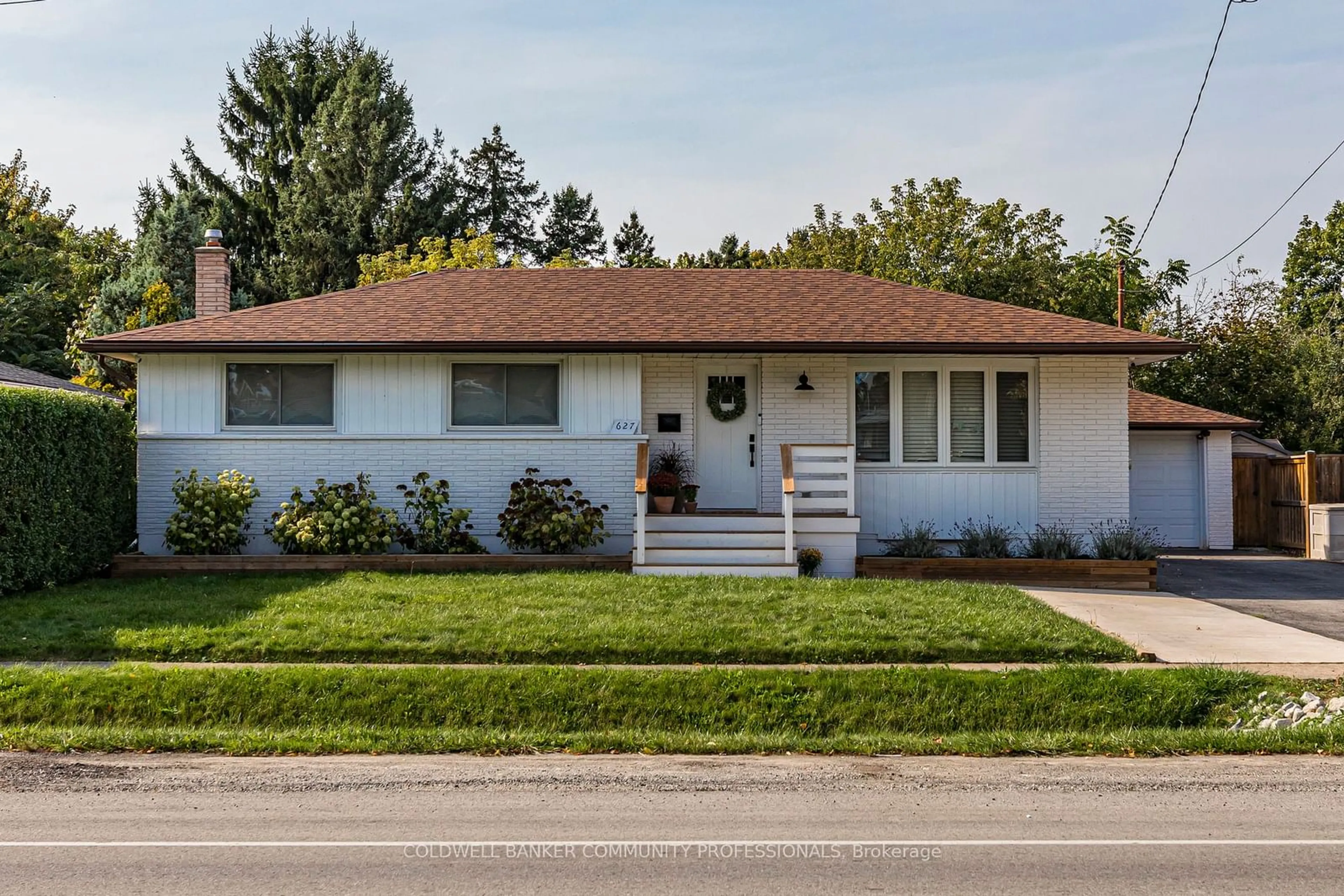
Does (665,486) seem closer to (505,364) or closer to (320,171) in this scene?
(505,364)

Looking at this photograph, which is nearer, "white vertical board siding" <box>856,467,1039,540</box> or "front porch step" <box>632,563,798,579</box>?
"front porch step" <box>632,563,798,579</box>

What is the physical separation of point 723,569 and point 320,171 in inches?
1206

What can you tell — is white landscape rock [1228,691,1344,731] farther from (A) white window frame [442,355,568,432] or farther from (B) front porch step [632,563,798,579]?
(A) white window frame [442,355,568,432]

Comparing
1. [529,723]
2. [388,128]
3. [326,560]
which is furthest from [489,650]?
[388,128]

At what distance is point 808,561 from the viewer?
15.0 metres

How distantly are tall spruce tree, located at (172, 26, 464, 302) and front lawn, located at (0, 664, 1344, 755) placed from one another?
31.8 meters

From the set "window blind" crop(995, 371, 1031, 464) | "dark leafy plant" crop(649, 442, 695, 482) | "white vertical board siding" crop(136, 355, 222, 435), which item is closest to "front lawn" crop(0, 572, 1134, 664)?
"white vertical board siding" crop(136, 355, 222, 435)

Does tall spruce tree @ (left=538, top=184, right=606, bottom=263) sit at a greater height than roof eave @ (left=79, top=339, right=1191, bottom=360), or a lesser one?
greater

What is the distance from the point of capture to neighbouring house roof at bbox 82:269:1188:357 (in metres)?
15.5

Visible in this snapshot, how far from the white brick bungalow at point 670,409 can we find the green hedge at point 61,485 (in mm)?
617

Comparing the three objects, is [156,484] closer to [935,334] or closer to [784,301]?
[784,301]

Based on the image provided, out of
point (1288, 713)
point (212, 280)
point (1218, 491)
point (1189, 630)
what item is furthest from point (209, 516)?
point (1218, 491)

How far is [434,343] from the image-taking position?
15.4m

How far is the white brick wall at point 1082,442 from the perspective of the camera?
635 inches
